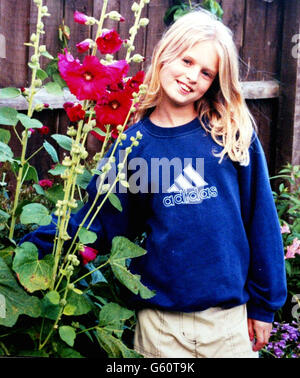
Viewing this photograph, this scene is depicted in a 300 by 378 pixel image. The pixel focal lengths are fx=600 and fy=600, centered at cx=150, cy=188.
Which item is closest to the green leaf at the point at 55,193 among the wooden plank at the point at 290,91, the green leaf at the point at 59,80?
the green leaf at the point at 59,80

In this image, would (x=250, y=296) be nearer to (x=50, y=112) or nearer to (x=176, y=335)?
(x=176, y=335)

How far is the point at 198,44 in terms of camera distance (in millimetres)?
1738

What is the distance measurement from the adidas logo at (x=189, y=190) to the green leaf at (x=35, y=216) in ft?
1.40

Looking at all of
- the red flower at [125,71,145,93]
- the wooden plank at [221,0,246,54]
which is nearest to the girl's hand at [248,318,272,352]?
the red flower at [125,71,145,93]

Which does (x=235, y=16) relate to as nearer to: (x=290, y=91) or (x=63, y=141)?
(x=290, y=91)

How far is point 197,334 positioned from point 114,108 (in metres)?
0.71

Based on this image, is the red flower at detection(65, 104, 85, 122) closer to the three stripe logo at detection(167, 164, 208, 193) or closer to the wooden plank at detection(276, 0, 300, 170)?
the three stripe logo at detection(167, 164, 208, 193)

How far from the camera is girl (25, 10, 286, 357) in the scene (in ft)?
5.53

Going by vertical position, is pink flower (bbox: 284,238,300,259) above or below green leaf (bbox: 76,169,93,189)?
below

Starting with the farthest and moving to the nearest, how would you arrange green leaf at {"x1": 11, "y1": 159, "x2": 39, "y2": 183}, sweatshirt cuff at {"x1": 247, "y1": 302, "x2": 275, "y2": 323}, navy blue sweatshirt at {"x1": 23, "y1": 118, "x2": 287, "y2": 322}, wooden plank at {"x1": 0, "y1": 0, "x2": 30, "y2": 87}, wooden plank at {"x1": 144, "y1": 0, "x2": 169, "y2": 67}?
1. wooden plank at {"x1": 144, "y1": 0, "x2": 169, "y2": 67}
2. wooden plank at {"x1": 0, "y1": 0, "x2": 30, "y2": 87}
3. sweatshirt cuff at {"x1": 247, "y1": 302, "x2": 275, "y2": 323}
4. navy blue sweatshirt at {"x1": 23, "y1": 118, "x2": 287, "y2": 322}
5. green leaf at {"x1": 11, "y1": 159, "x2": 39, "y2": 183}

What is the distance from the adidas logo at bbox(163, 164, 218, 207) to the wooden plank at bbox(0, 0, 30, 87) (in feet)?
4.44

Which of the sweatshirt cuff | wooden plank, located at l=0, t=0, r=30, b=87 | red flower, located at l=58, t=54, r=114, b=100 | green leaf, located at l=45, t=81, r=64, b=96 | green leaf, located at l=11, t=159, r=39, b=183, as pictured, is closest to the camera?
red flower, located at l=58, t=54, r=114, b=100

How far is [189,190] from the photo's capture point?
1713 mm

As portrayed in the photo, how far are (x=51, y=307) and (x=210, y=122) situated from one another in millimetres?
744
